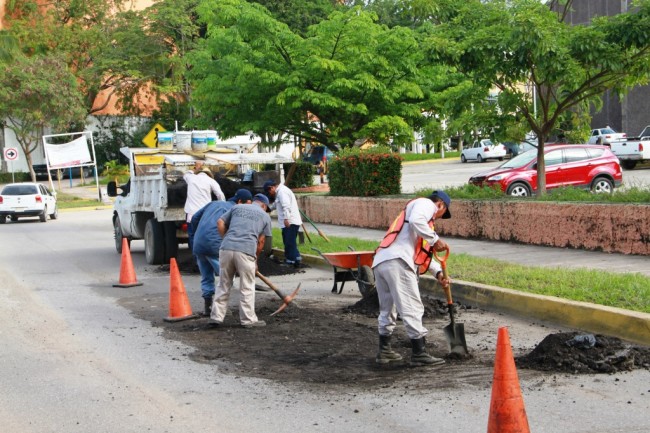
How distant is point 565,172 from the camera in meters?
23.5

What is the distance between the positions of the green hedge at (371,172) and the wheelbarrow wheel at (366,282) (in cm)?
1027

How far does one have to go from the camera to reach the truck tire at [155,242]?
661 inches

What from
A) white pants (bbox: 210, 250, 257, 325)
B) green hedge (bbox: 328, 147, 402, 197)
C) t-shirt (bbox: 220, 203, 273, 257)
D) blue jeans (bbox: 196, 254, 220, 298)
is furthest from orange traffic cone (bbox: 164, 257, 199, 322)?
green hedge (bbox: 328, 147, 402, 197)

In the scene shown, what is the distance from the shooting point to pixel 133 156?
18.2 meters

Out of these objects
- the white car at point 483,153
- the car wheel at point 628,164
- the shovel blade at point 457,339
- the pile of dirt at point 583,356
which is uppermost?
the white car at point 483,153

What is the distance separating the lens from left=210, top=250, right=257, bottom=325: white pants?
9930 mm

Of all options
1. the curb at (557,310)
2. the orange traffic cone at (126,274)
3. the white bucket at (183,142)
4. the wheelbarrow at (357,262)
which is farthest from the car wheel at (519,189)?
the wheelbarrow at (357,262)

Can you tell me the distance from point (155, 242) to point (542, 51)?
7.67m

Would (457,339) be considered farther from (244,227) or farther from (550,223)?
(550,223)

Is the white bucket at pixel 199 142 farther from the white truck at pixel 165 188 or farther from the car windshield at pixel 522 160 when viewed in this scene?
the car windshield at pixel 522 160

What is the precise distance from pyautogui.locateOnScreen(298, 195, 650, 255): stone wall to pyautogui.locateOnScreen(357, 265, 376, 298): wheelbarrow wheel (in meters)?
4.40

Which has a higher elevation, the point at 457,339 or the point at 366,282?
the point at 366,282

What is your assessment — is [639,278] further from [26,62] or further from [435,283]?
[26,62]

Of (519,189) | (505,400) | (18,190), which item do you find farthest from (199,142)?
(18,190)
